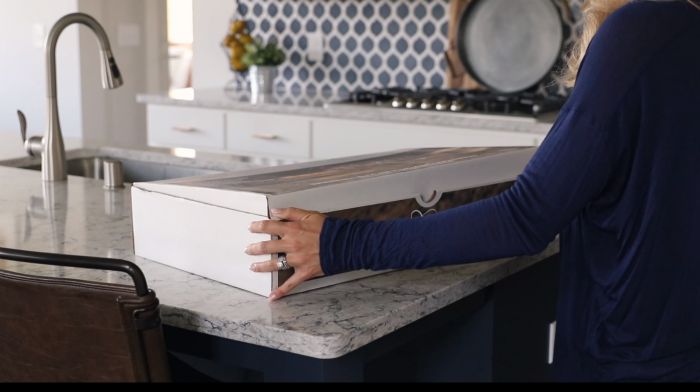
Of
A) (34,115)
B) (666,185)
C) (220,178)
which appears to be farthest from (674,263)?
(34,115)

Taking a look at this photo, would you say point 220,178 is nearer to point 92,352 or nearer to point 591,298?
point 92,352

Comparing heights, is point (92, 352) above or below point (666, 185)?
below

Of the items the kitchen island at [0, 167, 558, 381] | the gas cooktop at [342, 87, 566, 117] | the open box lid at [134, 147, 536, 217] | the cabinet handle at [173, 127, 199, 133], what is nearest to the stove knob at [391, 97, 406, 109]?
the gas cooktop at [342, 87, 566, 117]

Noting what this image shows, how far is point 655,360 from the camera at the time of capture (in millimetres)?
1213

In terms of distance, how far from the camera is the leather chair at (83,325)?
41.2 inches

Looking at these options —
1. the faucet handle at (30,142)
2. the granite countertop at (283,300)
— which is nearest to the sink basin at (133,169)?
the faucet handle at (30,142)

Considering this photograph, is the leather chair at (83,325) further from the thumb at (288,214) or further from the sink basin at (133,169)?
the sink basin at (133,169)

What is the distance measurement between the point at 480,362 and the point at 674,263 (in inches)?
18.6

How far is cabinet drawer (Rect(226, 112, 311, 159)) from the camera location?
3.92 m

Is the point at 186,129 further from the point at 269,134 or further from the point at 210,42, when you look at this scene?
the point at 210,42

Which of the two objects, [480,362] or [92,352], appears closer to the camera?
[92,352]

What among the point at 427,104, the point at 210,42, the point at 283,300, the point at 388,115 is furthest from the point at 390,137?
the point at 283,300

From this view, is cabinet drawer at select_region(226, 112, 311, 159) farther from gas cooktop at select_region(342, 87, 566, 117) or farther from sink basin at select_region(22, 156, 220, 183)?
sink basin at select_region(22, 156, 220, 183)

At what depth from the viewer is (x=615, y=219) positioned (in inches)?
46.4
